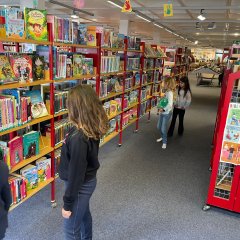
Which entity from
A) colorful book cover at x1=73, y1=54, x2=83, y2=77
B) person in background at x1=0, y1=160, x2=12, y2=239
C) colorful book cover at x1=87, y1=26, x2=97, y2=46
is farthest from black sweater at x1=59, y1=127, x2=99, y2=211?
colorful book cover at x1=87, y1=26, x2=97, y2=46

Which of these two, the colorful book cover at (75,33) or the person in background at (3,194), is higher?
the colorful book cover at (75,33)

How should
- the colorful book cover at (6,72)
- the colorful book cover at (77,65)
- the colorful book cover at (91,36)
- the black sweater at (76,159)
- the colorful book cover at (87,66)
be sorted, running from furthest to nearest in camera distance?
the colorful book cover at (91,36) < the colorful book cover at (87,66) < the colorful book cover at (77,65) < the colorful book cover at (6,72) < the black sweater at (76,159)

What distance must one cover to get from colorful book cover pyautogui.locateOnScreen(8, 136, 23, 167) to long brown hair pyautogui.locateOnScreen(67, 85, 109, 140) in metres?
0.98

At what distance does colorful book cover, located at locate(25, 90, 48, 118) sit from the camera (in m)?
2.63

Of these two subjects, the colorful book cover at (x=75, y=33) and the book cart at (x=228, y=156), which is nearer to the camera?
the book cart at (x=228, y=156)

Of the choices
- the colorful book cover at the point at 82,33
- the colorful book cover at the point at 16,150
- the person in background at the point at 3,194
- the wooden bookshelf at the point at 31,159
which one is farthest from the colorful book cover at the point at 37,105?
the person in background at the point at 3,194

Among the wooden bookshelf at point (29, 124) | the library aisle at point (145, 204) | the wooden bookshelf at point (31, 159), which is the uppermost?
the wooden bookshelf at point (29, 124)

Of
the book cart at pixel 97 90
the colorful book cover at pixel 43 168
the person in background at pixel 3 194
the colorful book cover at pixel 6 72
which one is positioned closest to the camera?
the person in background at pixel 3 194

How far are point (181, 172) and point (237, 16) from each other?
8.35m

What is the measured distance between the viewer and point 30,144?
8.71 ft

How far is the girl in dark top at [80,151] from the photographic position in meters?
1.67

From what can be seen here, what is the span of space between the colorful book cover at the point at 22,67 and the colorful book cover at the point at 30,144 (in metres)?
0.60

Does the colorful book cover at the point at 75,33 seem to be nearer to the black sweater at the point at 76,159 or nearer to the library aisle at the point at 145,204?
the black sweater at the point at 76,159

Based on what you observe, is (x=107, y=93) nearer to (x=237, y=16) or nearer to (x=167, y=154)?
(x=167, y=154)
